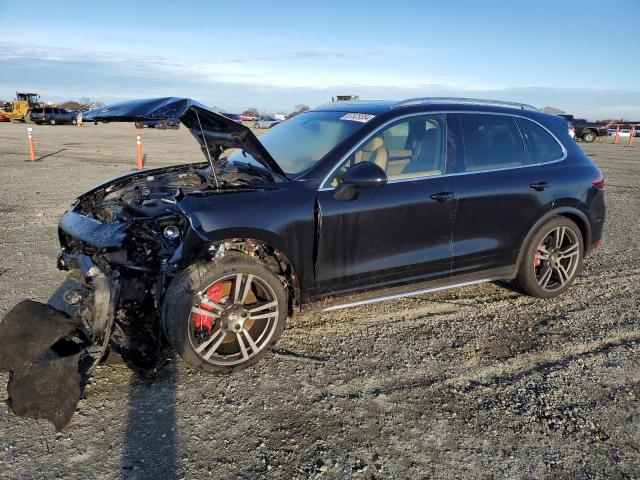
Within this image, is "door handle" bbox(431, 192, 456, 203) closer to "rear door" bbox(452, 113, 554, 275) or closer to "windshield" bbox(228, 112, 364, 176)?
"rear door" bbox(452, 113, 554, 275)

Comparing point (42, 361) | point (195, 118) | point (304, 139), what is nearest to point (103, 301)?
point (42, 361)

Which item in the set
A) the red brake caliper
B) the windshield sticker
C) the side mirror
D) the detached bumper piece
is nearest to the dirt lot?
the detached bumper piece

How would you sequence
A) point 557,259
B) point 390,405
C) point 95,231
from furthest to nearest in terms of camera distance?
point 557,259
point 95,231
point 390,405

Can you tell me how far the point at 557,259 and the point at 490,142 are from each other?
138cm

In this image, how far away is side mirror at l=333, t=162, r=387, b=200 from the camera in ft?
11.9

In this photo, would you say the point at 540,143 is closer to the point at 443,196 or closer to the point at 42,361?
the point at 443,196

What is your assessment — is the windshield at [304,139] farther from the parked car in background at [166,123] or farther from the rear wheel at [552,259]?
the rear wheel at [552,259]

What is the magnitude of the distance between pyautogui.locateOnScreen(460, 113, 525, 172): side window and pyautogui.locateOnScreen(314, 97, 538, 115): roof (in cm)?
18

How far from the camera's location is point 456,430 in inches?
117

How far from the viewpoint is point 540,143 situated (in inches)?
190

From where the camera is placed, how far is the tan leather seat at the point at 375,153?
4012mm

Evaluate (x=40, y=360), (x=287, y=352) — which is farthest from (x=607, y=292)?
(x=40, y=360)

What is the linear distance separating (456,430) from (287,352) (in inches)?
55.4

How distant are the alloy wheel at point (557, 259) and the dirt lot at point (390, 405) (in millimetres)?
211
